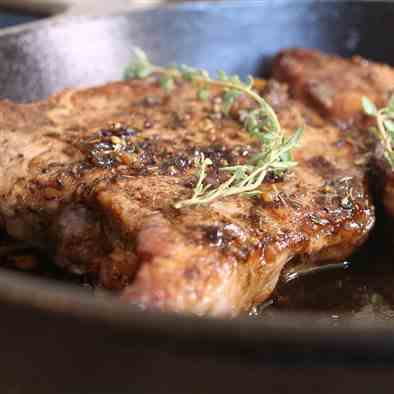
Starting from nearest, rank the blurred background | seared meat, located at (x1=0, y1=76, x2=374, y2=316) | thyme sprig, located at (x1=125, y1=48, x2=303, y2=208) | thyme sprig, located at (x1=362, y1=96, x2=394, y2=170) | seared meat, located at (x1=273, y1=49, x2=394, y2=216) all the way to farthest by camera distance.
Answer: seared meat, located at (x1=0, y1=76, x2=374, y2=316) < thyme sprig, located at (x1=125, y1=48, x2=303, y2=208) < thyme sprig, located at (x1=362, y1=96, x2=394, y2=170) < seared meat, located at (x1=273, y1=49, x2=394, y2=216) < the blurred background

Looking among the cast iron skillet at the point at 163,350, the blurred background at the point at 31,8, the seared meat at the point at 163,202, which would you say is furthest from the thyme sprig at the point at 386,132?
the blurred background at the point at 31,8

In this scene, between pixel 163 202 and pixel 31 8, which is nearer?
pixel 163 202

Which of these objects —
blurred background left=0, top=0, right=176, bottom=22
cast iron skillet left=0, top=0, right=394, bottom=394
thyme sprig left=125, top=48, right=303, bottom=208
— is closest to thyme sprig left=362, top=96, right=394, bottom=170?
thyme sprig left=125, top=48, right=303, bottom=208

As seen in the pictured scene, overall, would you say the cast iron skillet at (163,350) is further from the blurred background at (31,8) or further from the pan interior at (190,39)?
the blurred background at (31,8)

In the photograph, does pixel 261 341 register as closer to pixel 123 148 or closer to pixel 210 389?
pixel 210 389

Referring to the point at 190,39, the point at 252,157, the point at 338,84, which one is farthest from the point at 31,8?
the point at 252,157

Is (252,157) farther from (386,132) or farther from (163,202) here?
(386,132)

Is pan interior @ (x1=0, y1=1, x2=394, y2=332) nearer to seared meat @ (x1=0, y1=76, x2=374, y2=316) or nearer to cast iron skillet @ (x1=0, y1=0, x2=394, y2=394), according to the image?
seared meat @ (x1=0, y1=76, x2=374, y2=316)

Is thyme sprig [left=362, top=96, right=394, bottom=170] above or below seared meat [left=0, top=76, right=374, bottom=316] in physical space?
above
